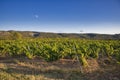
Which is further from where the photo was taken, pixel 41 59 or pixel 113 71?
pixel 41 59

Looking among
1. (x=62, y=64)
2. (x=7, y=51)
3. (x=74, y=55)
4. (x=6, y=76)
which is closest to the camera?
(x=6, y=76)

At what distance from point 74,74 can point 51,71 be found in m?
1.52

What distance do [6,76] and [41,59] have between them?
259 inches

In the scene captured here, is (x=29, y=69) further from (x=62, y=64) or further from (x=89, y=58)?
(x=89, y=58)

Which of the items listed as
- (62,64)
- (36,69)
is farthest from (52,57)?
(36,69)

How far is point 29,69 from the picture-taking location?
1301 cm

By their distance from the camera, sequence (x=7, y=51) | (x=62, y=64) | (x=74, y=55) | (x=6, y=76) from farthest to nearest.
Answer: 1. (x=7, y=51)
2. (x=74, y=55)
3. (x=62, y=64)
4. (x=6, y=76)

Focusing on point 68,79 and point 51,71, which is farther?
point 51,71

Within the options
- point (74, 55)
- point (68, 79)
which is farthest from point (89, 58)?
point (68, 79)

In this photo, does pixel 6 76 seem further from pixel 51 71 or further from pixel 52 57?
pixel 52 57

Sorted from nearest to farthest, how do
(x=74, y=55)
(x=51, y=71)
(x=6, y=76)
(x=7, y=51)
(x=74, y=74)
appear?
(x=6, y=76) < (x=74, y=74) < (x=51, y=71) < (x=74, y=55) < (x=7, y=51)

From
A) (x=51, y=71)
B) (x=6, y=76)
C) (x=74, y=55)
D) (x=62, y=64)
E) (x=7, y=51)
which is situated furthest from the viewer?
(x=7, y=51)

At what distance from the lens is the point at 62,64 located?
15070mm

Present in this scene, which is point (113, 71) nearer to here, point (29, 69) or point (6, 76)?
point (29, 69)
